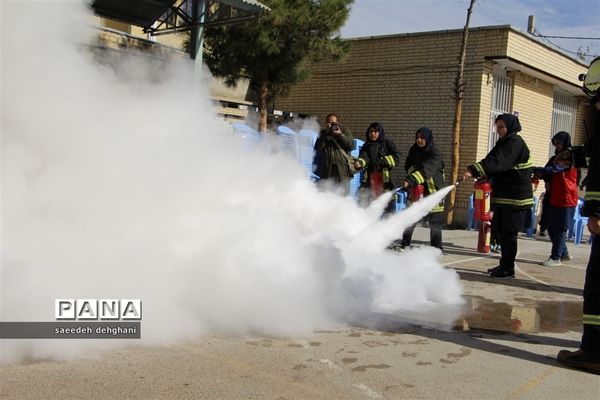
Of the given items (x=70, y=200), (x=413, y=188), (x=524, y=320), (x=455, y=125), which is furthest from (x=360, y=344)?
(x=455, y=125)

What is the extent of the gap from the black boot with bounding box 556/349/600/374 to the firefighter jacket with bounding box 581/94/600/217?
0.99 metres

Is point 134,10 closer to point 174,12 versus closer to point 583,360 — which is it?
point 174,12

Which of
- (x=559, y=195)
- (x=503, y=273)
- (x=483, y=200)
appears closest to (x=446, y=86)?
(x=483, y=200)

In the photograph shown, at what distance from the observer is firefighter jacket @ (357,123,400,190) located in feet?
→ 26.5

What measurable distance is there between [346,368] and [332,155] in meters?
4.57

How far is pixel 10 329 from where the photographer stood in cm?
359

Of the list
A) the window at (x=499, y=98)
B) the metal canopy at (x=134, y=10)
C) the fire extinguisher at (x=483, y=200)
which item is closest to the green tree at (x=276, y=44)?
the metal canopy at (x=134, y=10)

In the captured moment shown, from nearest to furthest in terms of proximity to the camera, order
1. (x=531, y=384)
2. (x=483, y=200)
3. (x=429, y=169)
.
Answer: (x=531, y=384)
(x=429, y=169)
(x=483, y=200)

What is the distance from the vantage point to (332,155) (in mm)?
7926

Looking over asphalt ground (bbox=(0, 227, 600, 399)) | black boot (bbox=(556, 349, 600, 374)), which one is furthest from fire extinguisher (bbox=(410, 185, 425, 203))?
black boot (bbox=(556, 349, 600, 374))

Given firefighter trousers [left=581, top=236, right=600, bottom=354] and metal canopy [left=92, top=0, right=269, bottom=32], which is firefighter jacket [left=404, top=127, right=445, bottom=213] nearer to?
metal canopy [left=92, top=0, right=269, bottom=32]

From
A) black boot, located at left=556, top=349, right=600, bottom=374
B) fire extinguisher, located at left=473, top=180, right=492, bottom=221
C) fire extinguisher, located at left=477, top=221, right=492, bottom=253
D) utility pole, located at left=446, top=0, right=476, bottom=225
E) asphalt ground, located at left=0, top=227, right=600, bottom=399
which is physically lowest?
asphalt ground, located at left=0, top=227, right=600, bottom=399

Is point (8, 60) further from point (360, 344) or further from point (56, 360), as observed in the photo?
point (360, 344)

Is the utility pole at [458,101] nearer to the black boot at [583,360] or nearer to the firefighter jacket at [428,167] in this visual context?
the firefighter jacket at [428,167]
